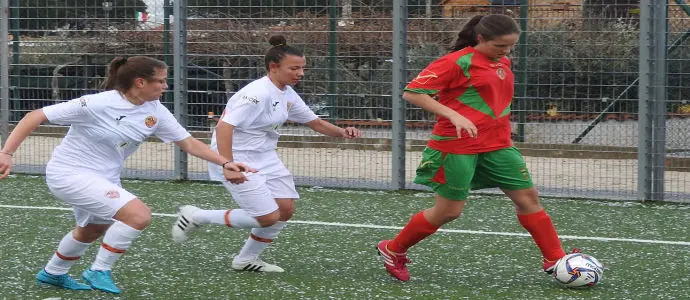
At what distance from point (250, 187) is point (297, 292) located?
0.74 metres

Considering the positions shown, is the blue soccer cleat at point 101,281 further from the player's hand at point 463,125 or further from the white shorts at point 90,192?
the player's hand at point 463,125

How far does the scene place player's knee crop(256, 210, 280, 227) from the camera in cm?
652

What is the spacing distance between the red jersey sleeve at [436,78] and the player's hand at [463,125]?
0.96 ft

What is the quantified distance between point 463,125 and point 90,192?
1.88 meters

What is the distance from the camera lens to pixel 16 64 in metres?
12.3

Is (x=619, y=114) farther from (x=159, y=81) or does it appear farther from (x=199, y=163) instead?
(x=159, y=81)

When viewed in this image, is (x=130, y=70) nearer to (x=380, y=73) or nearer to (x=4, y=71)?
(x=380, y=73)

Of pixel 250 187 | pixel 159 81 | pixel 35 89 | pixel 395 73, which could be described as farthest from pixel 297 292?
pixel 35 89

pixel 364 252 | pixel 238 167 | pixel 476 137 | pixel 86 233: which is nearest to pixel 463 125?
pixel 476 137

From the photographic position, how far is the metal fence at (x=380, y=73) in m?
9.99

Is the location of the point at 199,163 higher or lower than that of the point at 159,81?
lower

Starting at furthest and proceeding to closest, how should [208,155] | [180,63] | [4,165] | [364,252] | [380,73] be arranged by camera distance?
[180,63] → [380,73] → [364,252] → [208,155] → [4,165]

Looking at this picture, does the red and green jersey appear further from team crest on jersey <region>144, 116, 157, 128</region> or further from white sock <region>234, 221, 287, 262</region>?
team crest on jersey <region>144, 116, 157, 128</region>

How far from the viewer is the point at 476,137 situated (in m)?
6.10
